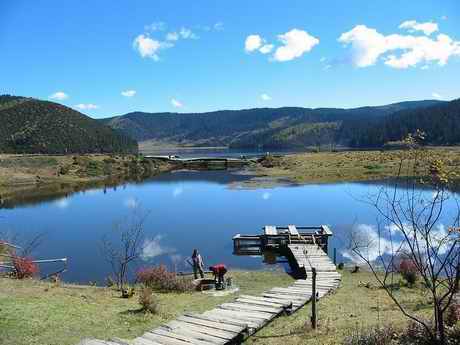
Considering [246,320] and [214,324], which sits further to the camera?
[246,320]

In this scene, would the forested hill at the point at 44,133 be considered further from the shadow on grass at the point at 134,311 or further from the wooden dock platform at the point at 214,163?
the shadow on grass at the point at 134,311

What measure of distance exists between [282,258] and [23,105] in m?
192

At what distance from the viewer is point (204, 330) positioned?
11.4 meters

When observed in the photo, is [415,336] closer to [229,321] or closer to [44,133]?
[229,321]

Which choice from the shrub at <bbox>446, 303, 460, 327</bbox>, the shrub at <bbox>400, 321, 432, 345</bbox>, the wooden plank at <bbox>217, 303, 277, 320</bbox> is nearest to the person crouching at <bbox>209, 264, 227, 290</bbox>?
the wooden plank at <bbox>217, 303, 277, 320</bbox>

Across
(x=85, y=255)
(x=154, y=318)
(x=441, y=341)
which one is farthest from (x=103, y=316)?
(x=85, y=255)

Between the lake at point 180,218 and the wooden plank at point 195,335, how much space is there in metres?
14.7

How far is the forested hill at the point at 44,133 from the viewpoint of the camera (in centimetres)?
16338

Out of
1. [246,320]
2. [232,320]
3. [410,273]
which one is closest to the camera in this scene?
[232,320]

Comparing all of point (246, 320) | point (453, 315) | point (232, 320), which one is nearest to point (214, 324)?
point (232, 320)

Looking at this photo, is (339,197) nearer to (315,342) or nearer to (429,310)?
(429,310)

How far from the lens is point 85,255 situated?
3044 centimetres

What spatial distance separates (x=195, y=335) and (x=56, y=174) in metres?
89.0

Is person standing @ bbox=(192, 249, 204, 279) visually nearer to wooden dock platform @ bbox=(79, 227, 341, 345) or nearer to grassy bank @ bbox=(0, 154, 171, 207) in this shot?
wooden dock platform @ bbox=(79, 227, 341, 345)
